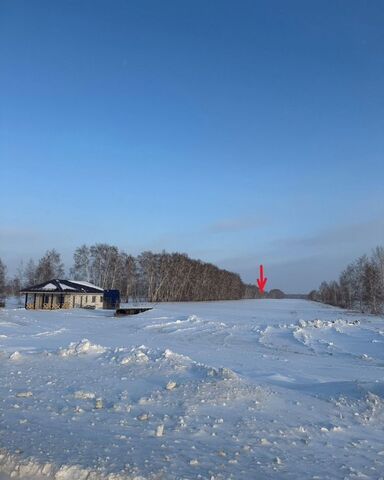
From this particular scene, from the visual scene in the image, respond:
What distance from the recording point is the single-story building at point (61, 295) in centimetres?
4856

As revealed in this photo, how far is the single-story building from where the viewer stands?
48562mm

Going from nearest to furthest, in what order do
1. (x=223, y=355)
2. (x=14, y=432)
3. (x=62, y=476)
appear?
(x=62, y=476) → (x=14, y=432) → (x=223, y=355)

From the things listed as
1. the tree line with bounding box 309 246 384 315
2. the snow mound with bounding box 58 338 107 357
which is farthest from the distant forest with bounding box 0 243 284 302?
the snow mound with bounding box 58 338 107 357

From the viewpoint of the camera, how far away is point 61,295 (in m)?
50.1

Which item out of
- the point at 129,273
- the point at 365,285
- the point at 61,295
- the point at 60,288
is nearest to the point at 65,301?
the point at 61,295

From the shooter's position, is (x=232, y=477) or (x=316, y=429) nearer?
(x=232, y=477)

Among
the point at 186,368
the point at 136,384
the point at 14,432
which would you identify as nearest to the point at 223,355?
the point at 186,368

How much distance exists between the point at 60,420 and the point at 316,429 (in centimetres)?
360

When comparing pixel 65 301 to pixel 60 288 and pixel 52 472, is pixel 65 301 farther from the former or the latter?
pixel 52 472

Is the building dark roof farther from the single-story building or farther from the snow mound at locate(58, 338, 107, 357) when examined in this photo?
the snow mound at locate(58, 338, 107, 357)

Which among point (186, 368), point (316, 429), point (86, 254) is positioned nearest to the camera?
point (316, 429)

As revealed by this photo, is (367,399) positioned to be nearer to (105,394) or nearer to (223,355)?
(105,394)

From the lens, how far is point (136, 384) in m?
8.73

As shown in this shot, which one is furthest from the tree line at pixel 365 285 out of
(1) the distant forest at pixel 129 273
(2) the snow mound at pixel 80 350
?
(2) the snow mound at pixel 80 350
